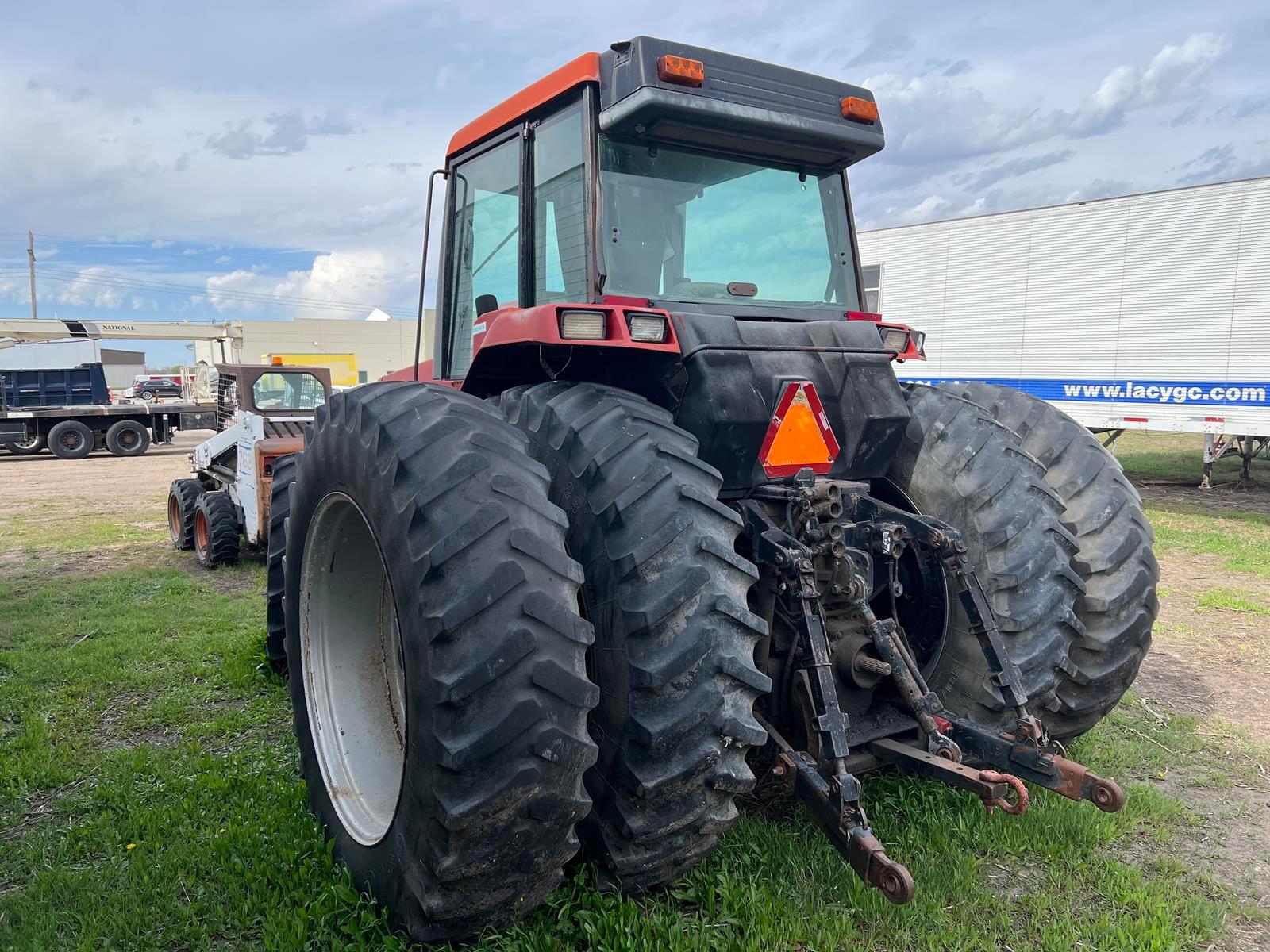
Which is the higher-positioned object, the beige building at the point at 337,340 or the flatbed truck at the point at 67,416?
the beige building at the point at 337,340

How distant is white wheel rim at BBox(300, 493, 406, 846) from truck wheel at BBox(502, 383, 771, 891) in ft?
3.41

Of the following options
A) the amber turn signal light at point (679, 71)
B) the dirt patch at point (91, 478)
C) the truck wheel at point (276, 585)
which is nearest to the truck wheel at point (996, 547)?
the amber turn signal light at point (679, 71)

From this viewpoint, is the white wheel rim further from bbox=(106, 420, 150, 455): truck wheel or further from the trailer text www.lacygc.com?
bbox=(106, 420, 150, 455): truck wheel

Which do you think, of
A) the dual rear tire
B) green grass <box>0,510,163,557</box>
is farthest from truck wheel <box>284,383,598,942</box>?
green grass <box>0,510,163,557</box>

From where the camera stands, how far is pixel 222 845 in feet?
10.9

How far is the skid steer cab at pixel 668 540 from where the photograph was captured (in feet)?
7.91

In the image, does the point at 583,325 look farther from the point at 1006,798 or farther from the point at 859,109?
the point at 1006,798

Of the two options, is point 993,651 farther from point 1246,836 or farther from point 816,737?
point 1246,836

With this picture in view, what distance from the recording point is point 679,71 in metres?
3.21

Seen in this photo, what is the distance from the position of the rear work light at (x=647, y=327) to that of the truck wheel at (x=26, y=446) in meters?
24.9

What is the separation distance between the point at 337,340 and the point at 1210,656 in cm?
5099

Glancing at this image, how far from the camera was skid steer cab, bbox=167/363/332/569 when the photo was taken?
837 cm

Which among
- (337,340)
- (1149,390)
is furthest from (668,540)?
(337,340)

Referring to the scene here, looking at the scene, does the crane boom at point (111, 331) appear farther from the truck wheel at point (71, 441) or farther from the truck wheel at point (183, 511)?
the truck wheel at point (183, 511)
